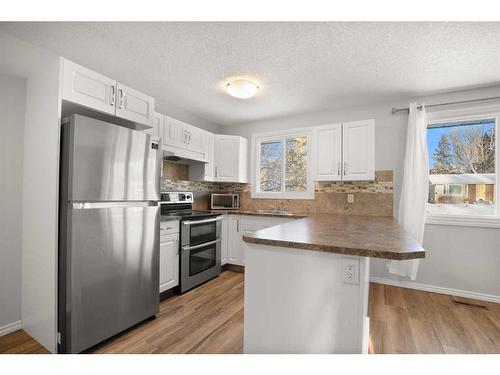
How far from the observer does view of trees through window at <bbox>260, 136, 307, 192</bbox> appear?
13.3 ft

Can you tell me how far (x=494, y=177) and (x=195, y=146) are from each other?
3640mm

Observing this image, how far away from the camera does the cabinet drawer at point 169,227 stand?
104 inches

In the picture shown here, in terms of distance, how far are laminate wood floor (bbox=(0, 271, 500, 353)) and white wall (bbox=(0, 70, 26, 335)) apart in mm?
233

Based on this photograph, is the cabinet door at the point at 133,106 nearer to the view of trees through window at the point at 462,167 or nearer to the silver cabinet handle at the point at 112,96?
the silver cabinet handle at the point at 112,96

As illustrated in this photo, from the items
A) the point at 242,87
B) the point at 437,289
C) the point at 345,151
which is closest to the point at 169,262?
the point at 242,87

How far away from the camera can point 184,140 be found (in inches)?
133

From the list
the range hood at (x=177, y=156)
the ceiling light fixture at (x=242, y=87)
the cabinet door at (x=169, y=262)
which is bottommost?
the cabinet door at (x=169, y=262)

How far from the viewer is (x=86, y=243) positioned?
5.81 ft

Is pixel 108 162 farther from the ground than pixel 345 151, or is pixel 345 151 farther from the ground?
pixel 345 151

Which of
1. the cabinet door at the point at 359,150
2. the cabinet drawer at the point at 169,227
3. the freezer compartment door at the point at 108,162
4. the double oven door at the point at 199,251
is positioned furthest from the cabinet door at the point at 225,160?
the freezer compartment door at the point at 108,162

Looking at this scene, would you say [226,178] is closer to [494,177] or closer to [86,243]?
[86,243]

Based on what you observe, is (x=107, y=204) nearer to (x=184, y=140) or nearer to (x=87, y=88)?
(x=87, y=88)

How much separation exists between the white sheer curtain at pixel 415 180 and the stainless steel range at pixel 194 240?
91.7 inches

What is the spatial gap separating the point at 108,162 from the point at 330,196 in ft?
9.44
